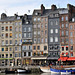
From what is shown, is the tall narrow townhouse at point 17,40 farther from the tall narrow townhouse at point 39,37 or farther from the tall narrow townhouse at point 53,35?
the tall narrow townhouse at point 53,35

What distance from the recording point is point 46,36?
303 ft

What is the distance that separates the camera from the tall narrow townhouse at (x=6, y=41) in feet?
315

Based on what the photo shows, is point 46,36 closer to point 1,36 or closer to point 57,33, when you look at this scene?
point 57,33

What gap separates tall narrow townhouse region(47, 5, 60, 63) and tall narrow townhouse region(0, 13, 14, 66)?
40.6 feet

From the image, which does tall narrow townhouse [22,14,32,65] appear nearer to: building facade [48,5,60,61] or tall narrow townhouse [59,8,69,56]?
building facade [48,5,60,61]

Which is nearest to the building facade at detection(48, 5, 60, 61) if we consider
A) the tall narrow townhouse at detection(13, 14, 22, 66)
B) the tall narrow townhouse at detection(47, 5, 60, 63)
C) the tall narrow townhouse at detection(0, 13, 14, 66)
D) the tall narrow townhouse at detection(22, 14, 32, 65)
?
the tall narrow townhouse at detection(47, 5, 60, 63)

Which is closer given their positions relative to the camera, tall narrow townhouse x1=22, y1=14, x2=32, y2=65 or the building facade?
the building facade

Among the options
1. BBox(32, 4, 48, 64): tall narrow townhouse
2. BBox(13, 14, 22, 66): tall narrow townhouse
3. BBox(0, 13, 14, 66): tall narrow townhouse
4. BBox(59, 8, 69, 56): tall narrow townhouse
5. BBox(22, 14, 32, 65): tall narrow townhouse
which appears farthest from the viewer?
BBox(0, 13, 14, 66): tall narrow townhouse

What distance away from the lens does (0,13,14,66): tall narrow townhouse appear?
315 ft

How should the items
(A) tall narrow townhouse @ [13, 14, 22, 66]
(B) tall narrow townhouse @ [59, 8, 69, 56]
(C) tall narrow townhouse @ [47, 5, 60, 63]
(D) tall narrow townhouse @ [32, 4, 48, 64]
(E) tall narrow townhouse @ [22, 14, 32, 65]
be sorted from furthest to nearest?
1. (A) tall narrow townhouse @ [13, 14, 22, 66]
2. (E) tall narrow townhouse @ [22, 14, 32, 65]
3. (D) tall narrow townhouse @ [32, 4, 48, 64]
4. (C) tall narrow townhouse @ [47, 5, 60, 63]
5. (B) tall narrow townhouse @ [59, 8, 69, 56]

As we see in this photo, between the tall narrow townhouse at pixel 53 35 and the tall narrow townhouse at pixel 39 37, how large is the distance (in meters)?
1.21

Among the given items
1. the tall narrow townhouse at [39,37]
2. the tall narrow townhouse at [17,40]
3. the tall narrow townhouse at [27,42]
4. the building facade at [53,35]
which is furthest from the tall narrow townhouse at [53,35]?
the tall narrow townhouse at [17,40]

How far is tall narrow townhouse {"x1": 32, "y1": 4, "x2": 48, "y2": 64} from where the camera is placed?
3622 inches

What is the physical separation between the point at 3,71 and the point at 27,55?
1597 centimetres
